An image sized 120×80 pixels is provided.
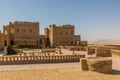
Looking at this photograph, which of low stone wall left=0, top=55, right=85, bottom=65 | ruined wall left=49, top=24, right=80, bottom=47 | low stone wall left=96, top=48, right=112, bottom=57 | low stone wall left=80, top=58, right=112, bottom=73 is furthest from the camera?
ruined wall left=49, top=24, right=80, bottom=47

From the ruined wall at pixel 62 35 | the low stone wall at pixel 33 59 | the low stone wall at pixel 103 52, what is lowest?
the low stone wall at pixel 33 59

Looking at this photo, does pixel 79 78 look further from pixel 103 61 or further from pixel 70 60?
pixel 70 60

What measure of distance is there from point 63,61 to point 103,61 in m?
6.14

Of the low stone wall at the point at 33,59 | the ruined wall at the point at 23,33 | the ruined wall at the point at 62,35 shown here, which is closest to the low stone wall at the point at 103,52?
the low stone wall at the point at 33,59

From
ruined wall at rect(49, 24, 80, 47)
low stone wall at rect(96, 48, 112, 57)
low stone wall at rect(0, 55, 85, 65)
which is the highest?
ruined wall at rect(49, 24, 80, 47)

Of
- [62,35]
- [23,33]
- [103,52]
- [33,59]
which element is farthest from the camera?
[62,35]

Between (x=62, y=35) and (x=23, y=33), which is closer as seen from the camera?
(x=23, y=33)

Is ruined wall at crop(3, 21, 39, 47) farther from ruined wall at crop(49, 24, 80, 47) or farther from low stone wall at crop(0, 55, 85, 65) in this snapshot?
low stone wall at crop(0, 55, 85, 65)

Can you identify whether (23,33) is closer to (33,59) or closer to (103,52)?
(103,52)

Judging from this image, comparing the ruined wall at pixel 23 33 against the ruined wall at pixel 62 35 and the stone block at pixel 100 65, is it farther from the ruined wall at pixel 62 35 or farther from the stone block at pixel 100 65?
the stone block at pixel 100 65

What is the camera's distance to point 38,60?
16688 mm

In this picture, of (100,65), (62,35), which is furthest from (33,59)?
(62,35)

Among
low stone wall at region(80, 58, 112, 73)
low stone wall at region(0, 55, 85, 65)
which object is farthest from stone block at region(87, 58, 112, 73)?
low stone wall at region(0, 55, 85, 65)

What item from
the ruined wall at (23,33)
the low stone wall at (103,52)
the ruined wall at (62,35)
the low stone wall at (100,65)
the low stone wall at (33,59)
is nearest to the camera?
the low stone wall at (100,65)
